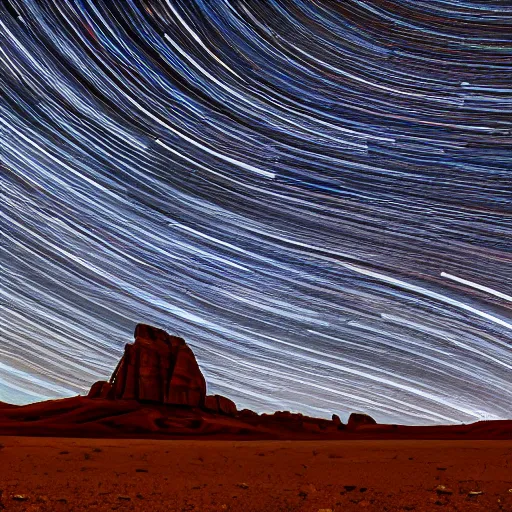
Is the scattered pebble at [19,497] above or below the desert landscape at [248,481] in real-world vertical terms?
below

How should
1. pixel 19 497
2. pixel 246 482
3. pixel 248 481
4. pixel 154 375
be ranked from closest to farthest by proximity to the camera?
pixel 19 497, pixel 246 482, pixel 248 481, pixel 154 375

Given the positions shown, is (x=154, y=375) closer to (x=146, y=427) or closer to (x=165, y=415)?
(x=165, y=415)

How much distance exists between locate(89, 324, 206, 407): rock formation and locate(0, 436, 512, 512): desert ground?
35306mm

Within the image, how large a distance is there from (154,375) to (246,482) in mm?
43888

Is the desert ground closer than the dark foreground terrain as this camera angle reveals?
Yes

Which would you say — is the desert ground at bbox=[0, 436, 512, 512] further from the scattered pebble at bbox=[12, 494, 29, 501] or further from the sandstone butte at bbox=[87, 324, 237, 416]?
the sandstone butte at bbox=[87, 324, 237, 416]

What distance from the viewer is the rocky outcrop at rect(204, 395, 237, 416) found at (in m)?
54.8

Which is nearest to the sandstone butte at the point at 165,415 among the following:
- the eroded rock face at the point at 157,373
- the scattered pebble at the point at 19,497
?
the eroded rock face at the point at 157,373

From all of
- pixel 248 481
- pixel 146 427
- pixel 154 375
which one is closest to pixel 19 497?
pixel 248 481

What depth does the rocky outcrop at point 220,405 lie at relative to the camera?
180ft

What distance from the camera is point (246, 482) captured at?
10.0 m

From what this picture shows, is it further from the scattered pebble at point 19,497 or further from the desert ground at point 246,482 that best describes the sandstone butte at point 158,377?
the scattered pebble at point 19,497

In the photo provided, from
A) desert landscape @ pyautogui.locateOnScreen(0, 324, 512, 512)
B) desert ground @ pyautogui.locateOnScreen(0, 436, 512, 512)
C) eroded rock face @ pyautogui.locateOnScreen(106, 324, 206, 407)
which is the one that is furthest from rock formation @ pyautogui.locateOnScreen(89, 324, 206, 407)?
desert ground @ pyautogui.locateOnScreen(0, 436, 512, 512)

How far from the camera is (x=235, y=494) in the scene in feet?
27.4
